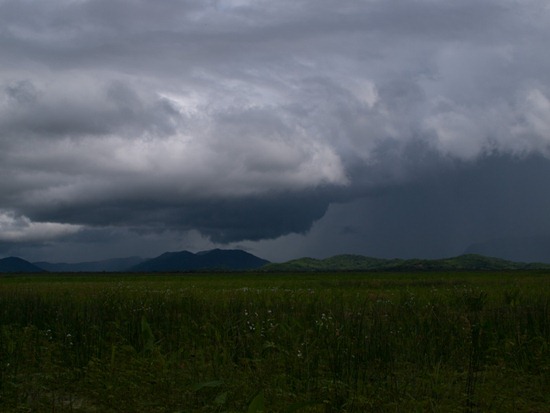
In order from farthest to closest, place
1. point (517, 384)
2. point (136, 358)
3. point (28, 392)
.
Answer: point (136, 358), point (517, 384), point (28, 392)

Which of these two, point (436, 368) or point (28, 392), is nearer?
point (28, 392)

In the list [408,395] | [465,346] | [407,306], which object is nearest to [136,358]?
[408,395]

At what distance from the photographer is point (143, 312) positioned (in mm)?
14859

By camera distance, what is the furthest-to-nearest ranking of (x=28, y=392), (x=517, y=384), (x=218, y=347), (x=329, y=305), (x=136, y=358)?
(x=329, y=305) < (x=218, y=347) < (x=136, y=358) < (x=517, y=384) < (x=28, y=392)

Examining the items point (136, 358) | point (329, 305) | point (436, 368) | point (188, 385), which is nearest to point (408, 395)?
point (436, 368)

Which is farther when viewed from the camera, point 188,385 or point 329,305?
point 329,305

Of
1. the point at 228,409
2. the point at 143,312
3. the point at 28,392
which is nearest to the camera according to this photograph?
the point at 228,409

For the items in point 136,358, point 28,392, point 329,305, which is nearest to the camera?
point 28,392

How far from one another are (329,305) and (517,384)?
7.60m

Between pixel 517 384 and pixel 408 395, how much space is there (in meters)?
2.58

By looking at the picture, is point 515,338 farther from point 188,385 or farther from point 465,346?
point 188,385

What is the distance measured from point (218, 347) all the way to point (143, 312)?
163 inches

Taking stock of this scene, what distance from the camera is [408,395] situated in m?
8.21

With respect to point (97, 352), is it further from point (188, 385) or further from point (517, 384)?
point (517, 384)
